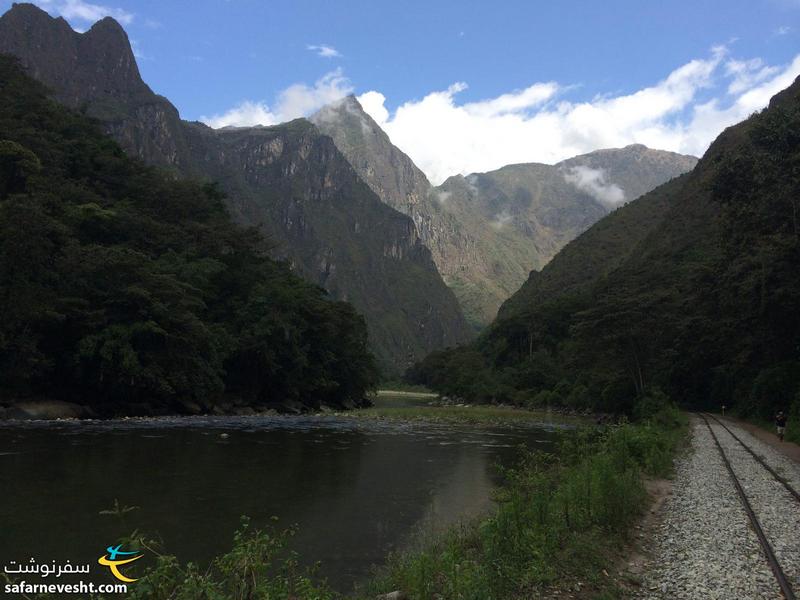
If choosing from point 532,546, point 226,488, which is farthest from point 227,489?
point 532,546

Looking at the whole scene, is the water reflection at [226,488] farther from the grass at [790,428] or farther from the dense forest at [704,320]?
the dense forest at [704,320]

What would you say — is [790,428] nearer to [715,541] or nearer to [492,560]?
[715,541]

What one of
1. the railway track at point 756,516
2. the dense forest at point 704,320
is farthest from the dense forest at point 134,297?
the railway track at point 756,516

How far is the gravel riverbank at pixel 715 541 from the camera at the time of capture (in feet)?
26.9

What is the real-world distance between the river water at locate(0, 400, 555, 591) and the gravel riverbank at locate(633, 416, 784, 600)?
5265 mm

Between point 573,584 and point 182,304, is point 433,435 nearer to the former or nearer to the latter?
point 182,304

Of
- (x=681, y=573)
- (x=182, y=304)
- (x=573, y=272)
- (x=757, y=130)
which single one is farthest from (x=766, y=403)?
(x=573, y=272)

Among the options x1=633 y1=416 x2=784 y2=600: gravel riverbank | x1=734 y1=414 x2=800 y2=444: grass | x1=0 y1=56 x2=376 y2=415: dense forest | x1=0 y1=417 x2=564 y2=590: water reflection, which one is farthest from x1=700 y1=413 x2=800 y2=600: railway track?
x1=0 y1=56 x2=376 y2=415: dense forest

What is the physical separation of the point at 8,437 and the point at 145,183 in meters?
51.4

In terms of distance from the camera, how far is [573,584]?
8266 mm

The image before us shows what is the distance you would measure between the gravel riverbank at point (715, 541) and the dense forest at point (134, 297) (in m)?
37.1

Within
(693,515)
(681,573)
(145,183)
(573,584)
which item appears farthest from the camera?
(145,183)

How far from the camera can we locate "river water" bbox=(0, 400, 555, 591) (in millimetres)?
11570

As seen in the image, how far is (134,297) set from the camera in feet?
140
